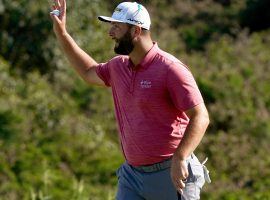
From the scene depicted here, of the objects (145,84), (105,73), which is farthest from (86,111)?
(145,84)

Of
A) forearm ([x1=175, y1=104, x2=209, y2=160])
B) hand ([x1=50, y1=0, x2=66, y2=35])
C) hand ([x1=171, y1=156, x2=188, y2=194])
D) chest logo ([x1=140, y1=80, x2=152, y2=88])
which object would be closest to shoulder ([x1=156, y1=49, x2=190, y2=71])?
chest logo ([x1=140, y1=80, x2=152, y2=88])

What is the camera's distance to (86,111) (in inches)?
597

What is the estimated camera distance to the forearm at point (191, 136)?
14.8 feet

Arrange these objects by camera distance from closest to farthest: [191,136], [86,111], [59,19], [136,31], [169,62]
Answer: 1. [191,136]
2. [169,62]
3. [136,31]
4. [59,19]
5. [86,111]

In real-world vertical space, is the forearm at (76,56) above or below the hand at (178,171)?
above

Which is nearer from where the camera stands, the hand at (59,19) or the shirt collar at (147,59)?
the shirt collar at (147,59)

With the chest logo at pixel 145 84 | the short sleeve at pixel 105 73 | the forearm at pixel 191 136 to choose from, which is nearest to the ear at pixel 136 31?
the chest logo at pixel 145 84

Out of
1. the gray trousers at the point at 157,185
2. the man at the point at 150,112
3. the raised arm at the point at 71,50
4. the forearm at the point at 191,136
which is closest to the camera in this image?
the forearm at the point at 191,136

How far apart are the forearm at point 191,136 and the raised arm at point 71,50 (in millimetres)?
987

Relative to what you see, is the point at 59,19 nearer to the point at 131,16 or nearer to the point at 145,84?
the point at 131,16

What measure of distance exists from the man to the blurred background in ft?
8.10

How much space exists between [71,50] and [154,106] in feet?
3.09

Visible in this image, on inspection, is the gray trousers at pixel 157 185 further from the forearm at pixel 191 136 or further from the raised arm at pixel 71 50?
the raised arm at pixel 71 50

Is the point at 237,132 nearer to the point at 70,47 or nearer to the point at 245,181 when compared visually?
the point at 245,181
